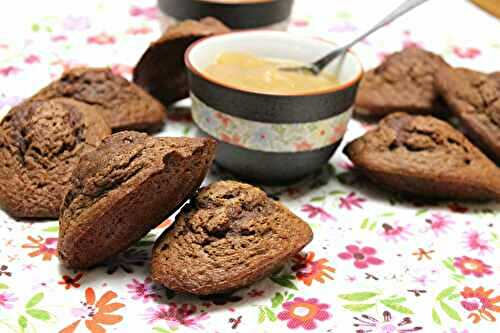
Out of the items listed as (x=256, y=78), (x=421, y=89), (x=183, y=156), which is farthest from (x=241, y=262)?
(x=421, y=89)

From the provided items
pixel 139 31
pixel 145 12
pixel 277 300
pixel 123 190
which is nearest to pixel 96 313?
pixel 123 190

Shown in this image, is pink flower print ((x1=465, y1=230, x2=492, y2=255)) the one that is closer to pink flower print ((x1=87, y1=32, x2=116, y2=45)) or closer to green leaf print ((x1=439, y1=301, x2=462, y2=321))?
green leaf print ((x1=439, y1=301, x2=462, y2=321))

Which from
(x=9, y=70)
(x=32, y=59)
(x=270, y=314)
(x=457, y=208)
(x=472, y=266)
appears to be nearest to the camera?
(x=270, y=314)

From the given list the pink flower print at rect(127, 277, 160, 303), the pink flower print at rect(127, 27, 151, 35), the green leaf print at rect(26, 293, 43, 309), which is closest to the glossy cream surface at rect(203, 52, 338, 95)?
the pink flower print at rect(127, 277, 160, 303)

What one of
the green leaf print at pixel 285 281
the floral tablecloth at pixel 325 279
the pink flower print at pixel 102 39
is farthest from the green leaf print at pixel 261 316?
the pink flower print at pixel 102 39

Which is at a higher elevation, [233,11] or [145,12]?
[233,11]

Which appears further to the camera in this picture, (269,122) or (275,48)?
(275,48)

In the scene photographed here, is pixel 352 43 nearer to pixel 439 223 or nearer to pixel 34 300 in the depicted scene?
pixel 439 223

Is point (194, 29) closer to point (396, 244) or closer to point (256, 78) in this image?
point (256, 78)
